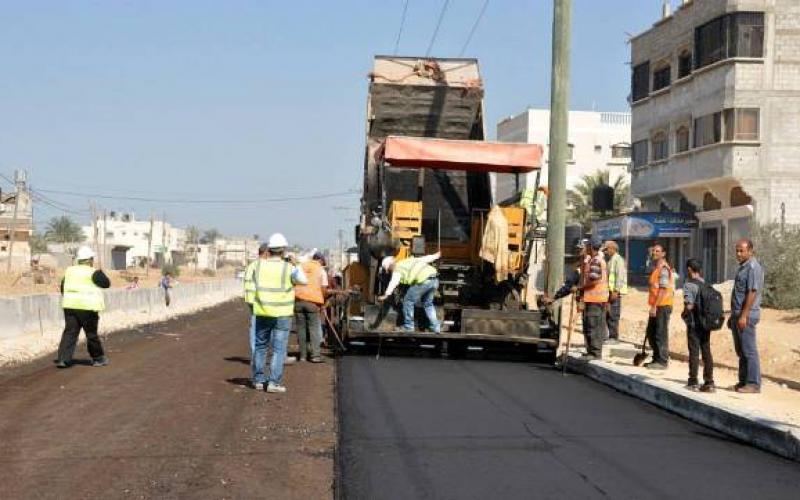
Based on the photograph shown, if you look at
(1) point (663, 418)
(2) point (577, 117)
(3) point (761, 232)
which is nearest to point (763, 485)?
(1) point (663, 418)

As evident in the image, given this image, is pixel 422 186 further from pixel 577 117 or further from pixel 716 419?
pixel 577 117

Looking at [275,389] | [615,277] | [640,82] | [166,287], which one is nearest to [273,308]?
[275,389]

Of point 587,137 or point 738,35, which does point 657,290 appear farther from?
point 587,137

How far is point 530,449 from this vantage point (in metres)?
6.92

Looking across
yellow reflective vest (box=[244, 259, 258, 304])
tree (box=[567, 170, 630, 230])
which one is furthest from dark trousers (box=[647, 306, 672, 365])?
tree (box=[567, 170, 630, 230])

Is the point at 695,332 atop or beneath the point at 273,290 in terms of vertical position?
beneath

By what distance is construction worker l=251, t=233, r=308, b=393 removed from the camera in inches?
385

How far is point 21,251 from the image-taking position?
7138cm

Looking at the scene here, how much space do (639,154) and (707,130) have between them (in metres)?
7.06

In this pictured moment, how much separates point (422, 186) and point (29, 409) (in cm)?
717

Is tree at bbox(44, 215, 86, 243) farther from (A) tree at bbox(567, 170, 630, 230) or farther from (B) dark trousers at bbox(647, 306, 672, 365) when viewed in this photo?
(B) dark trousers at bbox(647, 306, 672, 365)

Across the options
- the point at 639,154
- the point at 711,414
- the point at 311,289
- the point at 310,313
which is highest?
the point at 639,154

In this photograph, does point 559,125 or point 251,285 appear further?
point 559,125

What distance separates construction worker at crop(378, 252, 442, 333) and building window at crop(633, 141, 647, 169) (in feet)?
92.6
